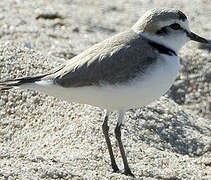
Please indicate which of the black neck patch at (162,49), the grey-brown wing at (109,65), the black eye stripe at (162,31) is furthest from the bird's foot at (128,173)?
the black eye stripe at (162,31)

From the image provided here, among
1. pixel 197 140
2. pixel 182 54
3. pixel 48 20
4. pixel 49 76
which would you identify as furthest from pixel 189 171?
pixel 48 20

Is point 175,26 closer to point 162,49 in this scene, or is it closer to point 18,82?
point 162,49

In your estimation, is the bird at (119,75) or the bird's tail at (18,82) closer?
the bird at (119,75)

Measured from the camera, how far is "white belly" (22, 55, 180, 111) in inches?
177

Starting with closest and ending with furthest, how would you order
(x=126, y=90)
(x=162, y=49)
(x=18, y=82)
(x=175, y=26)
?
(x=126, y=90) → (x=18, y=82) → (x=162, y=49) → (x=175, y=26)

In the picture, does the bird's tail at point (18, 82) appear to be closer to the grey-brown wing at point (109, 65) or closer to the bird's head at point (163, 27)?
the grey-brown wing at point (109, 65)

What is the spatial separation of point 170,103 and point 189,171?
1.27 meters

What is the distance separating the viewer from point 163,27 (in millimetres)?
4812

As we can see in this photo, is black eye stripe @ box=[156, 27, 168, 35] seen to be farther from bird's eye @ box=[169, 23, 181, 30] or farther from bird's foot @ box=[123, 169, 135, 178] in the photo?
bird's foot @ box=[123, 169, 135, 178]

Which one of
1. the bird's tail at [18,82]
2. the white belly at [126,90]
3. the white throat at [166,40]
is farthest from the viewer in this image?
the white throat at [166,40]

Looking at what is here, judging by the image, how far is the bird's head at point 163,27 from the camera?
479cm

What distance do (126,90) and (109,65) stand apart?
7.7 inches

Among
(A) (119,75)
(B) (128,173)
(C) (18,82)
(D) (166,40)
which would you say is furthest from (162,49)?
(C) (18,82)

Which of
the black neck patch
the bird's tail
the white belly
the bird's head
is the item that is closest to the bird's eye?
the bird's head
